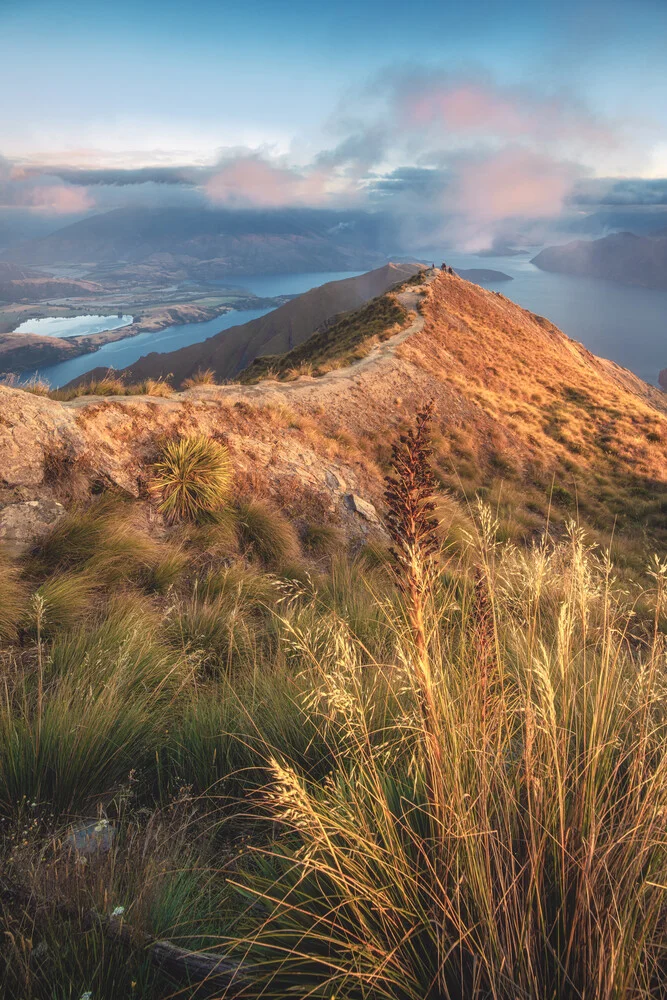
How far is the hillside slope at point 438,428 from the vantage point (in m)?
Answer: 7.43

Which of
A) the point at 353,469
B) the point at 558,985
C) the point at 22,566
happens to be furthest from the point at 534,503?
the point at 558,985

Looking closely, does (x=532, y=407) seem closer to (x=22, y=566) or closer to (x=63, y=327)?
(x=22, y=566)

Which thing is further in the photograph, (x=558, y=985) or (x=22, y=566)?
(x=22, y=566)

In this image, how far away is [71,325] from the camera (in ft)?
611

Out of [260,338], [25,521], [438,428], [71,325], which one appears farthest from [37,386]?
[71,325]

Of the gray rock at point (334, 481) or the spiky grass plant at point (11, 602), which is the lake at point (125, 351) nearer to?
the gray rock at point (334, 481)

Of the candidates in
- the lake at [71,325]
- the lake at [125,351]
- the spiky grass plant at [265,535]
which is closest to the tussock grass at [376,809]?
the spiky grass plant at [265,535]

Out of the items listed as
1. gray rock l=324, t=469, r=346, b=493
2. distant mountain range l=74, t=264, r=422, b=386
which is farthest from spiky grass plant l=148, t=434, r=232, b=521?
distant mountain range l=74, t=264, r=422, b=386

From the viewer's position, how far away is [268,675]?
3.19 m

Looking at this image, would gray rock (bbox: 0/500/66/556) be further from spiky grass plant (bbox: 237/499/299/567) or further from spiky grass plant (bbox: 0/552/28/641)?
spiky grass plant (bbox: 237/499/299/567)

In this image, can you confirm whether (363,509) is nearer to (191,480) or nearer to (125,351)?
(191,480)

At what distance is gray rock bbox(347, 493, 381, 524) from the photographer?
9.49m

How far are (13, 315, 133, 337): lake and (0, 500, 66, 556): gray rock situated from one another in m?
184

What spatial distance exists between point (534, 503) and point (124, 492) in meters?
12.7
